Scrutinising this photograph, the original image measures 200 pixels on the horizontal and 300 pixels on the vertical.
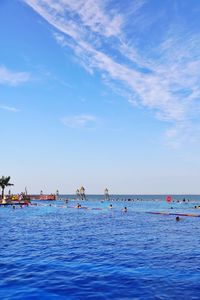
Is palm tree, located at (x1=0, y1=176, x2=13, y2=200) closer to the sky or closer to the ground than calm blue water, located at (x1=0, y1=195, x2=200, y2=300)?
closer to the sky

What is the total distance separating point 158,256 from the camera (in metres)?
28.2

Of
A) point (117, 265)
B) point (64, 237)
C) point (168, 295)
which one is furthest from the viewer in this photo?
point (64, 237)

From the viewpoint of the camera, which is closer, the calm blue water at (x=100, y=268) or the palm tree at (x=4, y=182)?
the calm blue water at (x=100, y=268)

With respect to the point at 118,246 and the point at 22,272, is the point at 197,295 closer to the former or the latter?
the point at 22,272

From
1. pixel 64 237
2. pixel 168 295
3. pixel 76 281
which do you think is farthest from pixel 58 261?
pixel 64 237

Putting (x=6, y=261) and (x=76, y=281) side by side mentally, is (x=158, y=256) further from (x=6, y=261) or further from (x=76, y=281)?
(x=6, y=261)

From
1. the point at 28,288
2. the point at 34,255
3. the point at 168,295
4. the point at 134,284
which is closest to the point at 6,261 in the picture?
the point at 34,255

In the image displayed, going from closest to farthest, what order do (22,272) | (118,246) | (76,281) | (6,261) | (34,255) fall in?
(76,281), (22,272), (6,261), (34,255), (118,246)

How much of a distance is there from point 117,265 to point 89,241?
41.8ft

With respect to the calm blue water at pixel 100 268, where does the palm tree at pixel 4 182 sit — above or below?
above

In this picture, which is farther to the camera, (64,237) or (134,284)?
(64,237)

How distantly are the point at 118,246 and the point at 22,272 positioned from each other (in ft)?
42.9

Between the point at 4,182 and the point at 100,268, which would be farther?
the point at 4,182

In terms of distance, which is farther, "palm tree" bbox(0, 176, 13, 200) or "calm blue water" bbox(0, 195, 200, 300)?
"palm tree" bbox(0, 176, 13, 200)
